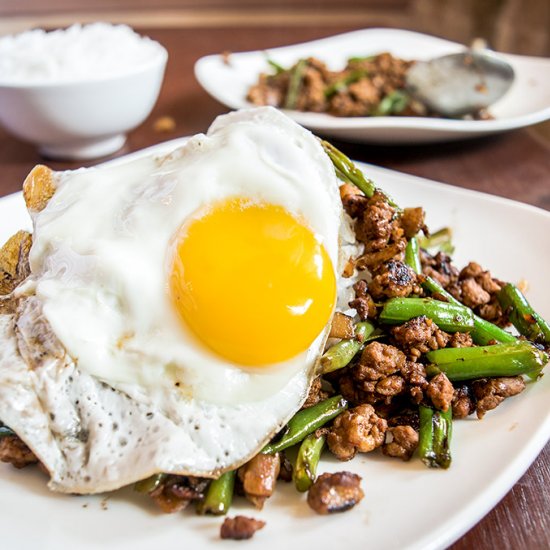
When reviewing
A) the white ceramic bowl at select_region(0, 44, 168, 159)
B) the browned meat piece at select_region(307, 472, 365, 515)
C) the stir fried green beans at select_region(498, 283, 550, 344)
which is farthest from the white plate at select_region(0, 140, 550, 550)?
the white ceramic bowl at select_region(0, 44, 168, 159)

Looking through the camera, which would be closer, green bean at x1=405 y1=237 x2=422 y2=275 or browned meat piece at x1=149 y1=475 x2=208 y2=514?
browned meat piece at x1=149 y1=475 x2=208 y2=514

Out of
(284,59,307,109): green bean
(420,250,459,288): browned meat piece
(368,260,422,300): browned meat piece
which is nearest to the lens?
(368,260,422,300): browned meat piece

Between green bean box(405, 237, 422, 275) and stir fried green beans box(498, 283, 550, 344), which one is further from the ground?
green bean box(405, 237, 422, 275)

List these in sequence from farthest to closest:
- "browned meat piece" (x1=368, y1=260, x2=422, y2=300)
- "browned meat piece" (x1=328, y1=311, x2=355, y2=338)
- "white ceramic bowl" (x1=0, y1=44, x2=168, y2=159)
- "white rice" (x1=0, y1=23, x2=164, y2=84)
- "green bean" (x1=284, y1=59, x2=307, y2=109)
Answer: "green bean" (x1=284, y1=59, x2=307, y2=109) < "white rice" (x1=0, y1=23, x2=164, y2=84) < "white ceramic bowl" (x1=0, y1=44, x2=168, y2=159) < "browned meat piece" (x1=368, y1=260, x2=422, y2=300) < "browned meat piece" (x1=328, y1=311, x2=355, y2=338)

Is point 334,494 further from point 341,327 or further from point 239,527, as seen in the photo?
point 341,327

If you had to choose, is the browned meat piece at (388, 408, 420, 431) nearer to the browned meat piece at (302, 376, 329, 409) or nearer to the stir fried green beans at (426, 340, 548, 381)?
the stir fried green beans at (426, 340, 548, 381)

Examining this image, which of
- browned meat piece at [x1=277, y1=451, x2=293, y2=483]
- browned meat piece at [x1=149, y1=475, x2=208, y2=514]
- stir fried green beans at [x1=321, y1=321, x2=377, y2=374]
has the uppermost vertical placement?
stir fried green beans at [x1=321, y1=321, x2=377, y2=374]
